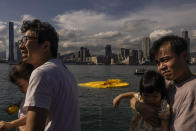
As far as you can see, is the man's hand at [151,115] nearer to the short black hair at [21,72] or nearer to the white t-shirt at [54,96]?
the white t-shirt at [54,96]

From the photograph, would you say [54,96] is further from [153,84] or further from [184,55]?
[184,55]

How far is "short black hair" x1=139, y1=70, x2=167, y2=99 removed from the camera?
2752mm

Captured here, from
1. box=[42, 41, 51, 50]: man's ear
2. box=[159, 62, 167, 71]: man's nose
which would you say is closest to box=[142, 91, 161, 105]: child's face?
box=[159, 62, 167, 71]: man's nose

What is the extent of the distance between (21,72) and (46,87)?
1854mm

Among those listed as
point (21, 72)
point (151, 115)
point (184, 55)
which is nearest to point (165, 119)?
point (151, 115)

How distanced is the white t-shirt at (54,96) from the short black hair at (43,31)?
41 centimetres

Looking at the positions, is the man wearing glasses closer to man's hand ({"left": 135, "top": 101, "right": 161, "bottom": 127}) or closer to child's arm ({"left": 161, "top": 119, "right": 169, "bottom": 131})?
man's hand ({"left": 135, "top": 101, "right": 161, "bottom": 127})

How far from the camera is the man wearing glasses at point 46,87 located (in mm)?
1666

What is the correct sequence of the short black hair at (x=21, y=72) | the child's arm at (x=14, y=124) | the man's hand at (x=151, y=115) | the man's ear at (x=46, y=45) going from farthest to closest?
the short black hair at (x=21, y=72)
the child's arm at (x=14, y=124)
the man's hand at (x=151, y=115)
the man's ear at (x=46, y=45)

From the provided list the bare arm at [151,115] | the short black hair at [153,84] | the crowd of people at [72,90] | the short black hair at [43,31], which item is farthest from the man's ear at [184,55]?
the short black hair at [43,31]

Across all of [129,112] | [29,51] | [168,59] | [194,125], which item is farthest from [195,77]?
[129,112]

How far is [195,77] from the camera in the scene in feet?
7.40

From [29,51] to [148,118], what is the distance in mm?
2095

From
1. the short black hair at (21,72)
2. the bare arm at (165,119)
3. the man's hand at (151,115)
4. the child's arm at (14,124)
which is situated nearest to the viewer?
the bare arm at (165,119)
